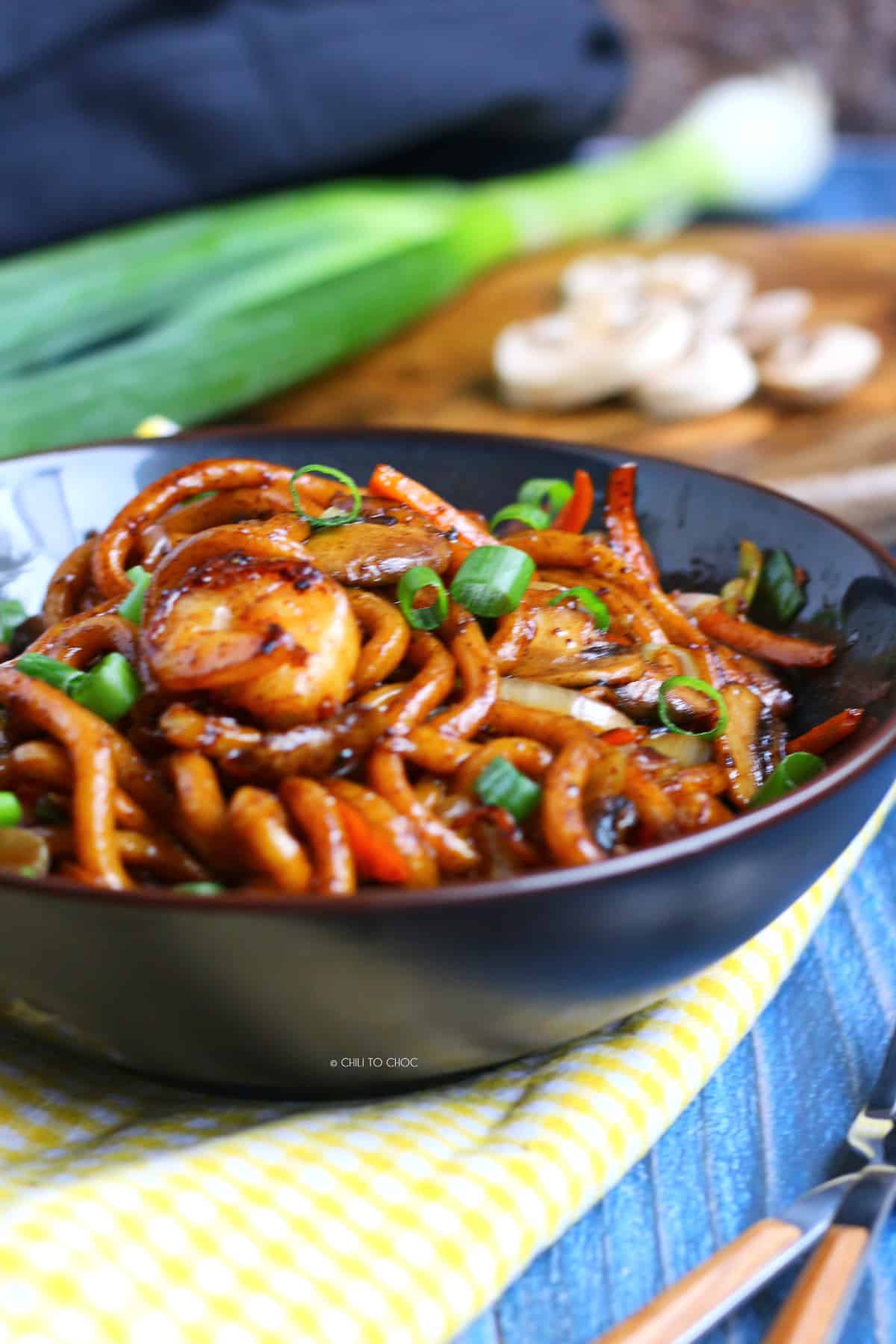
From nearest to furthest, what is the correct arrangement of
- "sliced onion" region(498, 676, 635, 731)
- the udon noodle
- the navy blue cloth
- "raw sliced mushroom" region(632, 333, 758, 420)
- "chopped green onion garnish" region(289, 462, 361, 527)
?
the udon noodle
"sliced onion" region(498, 676, 635, 731)
"chopped green onion garnish" region(289, 462, 361, 527)
"raw sliced mushroom" region(632, 333, 758, 420)
the navy blue cloth

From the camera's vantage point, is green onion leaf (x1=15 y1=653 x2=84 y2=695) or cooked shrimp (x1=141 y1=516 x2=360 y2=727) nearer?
cooked shrimp (x1=141 y1=516 x2=360 y2=727)

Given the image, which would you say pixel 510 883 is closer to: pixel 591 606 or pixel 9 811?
pixel 9 811

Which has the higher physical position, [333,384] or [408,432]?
[408,432]

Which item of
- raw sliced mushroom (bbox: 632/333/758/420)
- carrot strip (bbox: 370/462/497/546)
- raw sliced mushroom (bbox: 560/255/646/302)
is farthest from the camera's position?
raw sliced mushroom (bbox: 560/255/646/302)

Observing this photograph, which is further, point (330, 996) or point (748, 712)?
point (748, 712)

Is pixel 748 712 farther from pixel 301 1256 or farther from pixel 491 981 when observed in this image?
pixel 301 1256

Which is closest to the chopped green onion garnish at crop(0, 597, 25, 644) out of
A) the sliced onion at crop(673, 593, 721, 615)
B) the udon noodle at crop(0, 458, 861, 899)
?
the udon noodle at crop(0, 458, 861, 899)

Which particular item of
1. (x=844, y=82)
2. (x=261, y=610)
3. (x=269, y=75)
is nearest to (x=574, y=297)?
(x=269, y=75)

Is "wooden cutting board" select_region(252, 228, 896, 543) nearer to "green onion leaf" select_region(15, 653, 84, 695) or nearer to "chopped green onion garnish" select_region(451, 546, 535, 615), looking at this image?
"chopped green onion garnish" select_region(451, 546, 535, 615)
